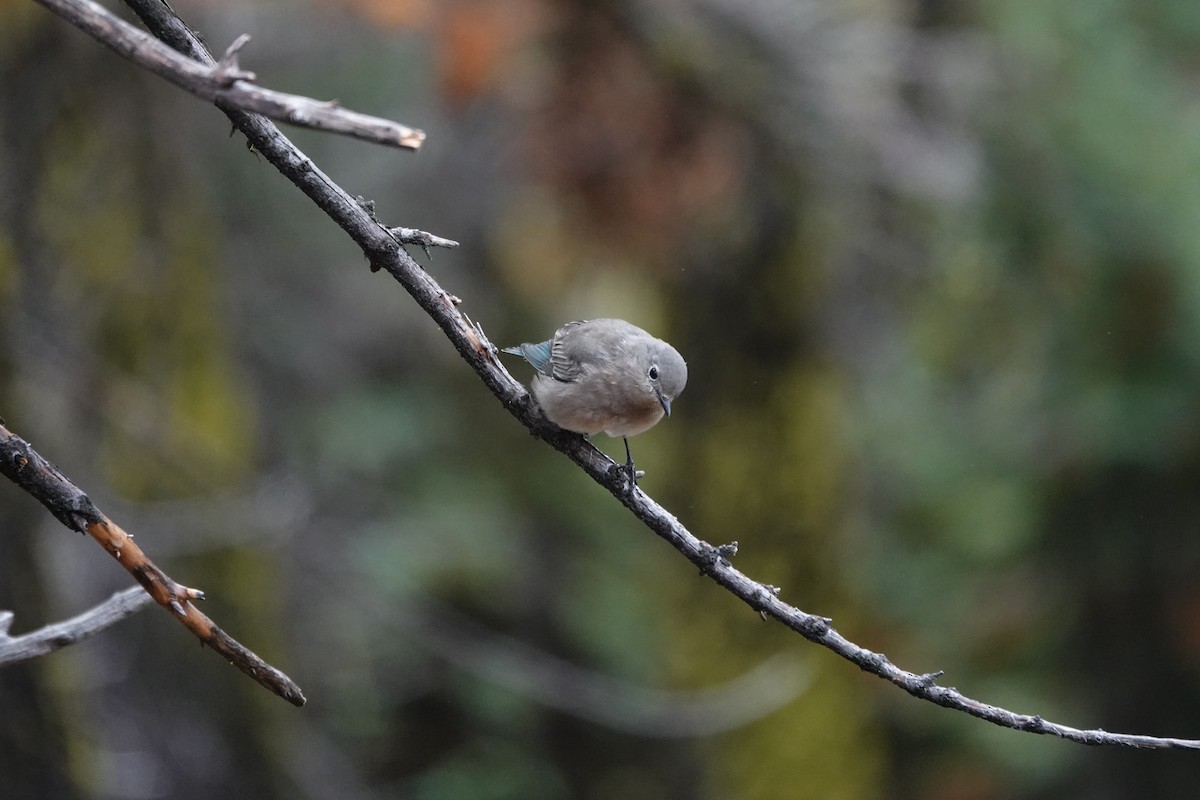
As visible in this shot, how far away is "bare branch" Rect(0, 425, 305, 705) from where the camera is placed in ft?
5.83

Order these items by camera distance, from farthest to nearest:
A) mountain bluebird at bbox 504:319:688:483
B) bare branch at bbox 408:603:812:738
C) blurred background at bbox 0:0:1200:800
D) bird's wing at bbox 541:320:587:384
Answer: bare branch at bbox 408:603:812:738 < blurred background at bbox 0:0:1200:800 < bird's wing at bbox 541:320:587:384 < mountain bluebird at bbox 504:319:688:483

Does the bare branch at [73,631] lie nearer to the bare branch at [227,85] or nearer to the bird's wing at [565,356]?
the bare branch at [227,85]

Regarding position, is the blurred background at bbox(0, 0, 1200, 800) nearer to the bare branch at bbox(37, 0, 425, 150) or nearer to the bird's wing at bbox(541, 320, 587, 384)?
the bird's wing at bbox(541, 320, 587, 384)

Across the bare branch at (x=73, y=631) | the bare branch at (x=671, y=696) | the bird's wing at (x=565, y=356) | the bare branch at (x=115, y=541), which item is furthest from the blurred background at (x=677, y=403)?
the bare branch at (x=115, y=541)

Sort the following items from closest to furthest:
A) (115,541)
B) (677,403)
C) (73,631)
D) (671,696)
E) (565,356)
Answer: (115,541) < (73,631) < (565,356) < (677,403) < (671,696)

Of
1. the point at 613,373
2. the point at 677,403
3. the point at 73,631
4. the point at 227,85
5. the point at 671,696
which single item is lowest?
the point at 73,631

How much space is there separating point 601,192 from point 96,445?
3920 millimetres

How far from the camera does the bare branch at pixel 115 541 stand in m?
1.78

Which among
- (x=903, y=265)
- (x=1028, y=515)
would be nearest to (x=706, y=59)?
(x=903, y=265)

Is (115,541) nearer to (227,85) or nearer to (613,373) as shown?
(227,85)

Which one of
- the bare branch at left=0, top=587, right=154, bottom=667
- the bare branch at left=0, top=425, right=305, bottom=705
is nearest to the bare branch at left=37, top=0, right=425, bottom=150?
the bare branch at left=0, top=425, right=305, bottom=705

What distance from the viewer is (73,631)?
6.79ft

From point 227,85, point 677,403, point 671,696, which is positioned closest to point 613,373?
point 227,85

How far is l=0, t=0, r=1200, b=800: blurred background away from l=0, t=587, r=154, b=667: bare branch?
1.90m
